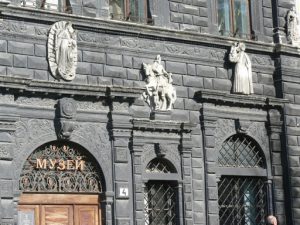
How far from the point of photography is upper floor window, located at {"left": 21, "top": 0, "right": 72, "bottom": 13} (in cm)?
1717

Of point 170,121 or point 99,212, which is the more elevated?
point 170,121

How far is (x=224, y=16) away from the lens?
2047 cm

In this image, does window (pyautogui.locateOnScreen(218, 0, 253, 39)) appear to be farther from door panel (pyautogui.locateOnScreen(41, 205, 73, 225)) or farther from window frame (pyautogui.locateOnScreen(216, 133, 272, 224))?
door panel (pyautogui.locateOnScreen(41, 205, 73, 225))

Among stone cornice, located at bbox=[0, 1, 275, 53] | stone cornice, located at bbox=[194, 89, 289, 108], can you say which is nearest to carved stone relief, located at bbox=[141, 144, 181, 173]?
stone cornice, located at bbox=[194, 89, 289, 108]

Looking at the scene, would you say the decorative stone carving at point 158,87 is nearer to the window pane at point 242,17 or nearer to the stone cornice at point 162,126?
the stone cornice at point 162,126

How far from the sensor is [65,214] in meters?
17.0

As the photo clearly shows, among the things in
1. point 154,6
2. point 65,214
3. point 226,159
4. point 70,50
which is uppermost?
point 154,6

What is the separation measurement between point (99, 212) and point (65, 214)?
81 centimetres

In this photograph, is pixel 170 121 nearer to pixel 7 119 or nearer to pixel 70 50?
pixel 70 50

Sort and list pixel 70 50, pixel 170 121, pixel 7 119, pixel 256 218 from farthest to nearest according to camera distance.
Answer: pixel 256 218 < pixel 170 121 < pixel 70 50 < pixel 7 119

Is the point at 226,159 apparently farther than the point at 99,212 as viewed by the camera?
Yes

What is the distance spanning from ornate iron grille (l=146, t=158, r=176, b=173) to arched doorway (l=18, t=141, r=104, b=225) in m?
1.40

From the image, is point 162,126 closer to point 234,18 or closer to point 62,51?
point 62,51

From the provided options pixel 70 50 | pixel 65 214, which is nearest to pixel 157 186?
pixel 65 214
